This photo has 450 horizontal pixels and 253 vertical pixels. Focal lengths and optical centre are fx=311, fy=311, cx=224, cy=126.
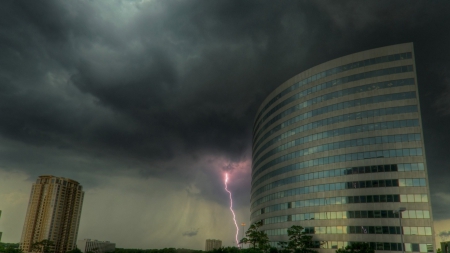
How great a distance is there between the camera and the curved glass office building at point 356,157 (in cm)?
7400

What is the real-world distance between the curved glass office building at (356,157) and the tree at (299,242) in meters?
3.12

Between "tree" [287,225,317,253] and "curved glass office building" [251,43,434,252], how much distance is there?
3.12 meters

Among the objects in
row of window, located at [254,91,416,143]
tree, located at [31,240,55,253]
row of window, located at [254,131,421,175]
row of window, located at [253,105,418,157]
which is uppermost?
row of window, located at [254,91,416,143]

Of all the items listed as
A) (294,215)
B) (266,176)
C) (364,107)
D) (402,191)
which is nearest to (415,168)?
(402,191)

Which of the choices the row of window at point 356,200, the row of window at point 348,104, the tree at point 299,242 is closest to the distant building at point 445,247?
the row of window at point 356,200

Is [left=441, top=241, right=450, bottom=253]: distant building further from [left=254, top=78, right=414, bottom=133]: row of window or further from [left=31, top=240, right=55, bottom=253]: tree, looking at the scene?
[left=31, top=240, right=55, bottom=253]: tree

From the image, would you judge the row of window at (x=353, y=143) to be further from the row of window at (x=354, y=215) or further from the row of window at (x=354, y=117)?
the row of window at (x=354, y=215)

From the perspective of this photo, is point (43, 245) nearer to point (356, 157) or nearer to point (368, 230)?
point (368, 230)

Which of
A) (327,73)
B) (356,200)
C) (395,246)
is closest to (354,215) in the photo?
(356,200)

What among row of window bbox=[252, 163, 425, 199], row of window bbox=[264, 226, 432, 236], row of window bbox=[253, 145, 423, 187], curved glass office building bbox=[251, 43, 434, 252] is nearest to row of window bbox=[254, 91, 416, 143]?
curved glass office building bbox=[251, 43, 434, 252]

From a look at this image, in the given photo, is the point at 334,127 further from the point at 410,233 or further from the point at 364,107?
the point at 410,233

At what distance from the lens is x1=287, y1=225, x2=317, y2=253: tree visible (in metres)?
80.8

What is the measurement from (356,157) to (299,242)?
26.8 metres

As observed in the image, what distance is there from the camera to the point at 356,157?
269ft
